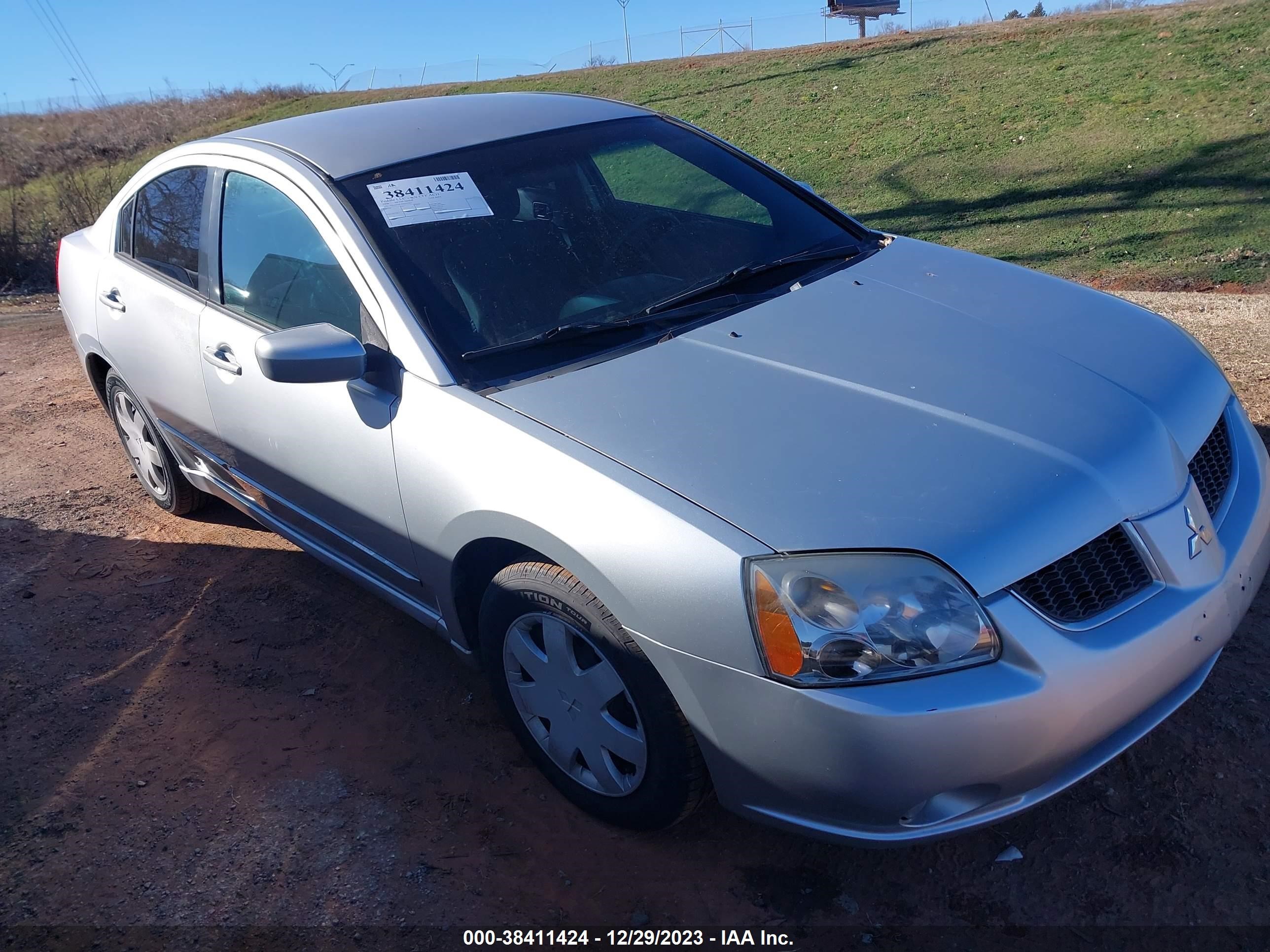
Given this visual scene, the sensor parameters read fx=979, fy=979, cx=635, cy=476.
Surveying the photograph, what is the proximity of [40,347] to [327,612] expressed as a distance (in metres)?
6.13

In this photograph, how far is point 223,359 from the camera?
342 centimetres

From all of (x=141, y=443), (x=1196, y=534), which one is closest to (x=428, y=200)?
(x=1196, y=534)

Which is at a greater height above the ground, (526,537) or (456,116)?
(456,116)

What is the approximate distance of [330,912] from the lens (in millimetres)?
2482

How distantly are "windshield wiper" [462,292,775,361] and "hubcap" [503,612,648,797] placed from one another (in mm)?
768

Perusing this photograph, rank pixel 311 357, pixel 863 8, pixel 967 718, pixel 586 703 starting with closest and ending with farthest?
pixel 967 718 → pixel 586 703 → pixel 311 357 → pixel 863 8

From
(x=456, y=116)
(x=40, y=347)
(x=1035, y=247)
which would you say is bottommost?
(x=1035, y=247)

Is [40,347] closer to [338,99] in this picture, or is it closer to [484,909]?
[484,909]

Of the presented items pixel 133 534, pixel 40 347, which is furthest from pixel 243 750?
pixel 40 347

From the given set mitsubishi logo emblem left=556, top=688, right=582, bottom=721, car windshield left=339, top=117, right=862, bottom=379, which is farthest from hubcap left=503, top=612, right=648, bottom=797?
car windshield left=339, top=117, right=862, bottom=379

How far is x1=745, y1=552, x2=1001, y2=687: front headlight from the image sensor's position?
2.00 metres

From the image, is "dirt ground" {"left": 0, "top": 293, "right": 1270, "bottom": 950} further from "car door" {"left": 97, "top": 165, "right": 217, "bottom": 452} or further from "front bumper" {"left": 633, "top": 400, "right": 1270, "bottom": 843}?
"car door" {"left": 97, "top": 165, "right": 217, "bottom": 452}

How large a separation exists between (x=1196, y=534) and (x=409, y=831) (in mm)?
2155

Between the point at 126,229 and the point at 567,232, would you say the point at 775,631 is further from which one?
the point at 126,229
